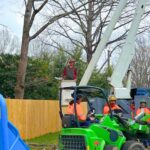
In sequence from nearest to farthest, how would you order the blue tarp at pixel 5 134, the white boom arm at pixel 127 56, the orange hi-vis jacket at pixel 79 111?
the blue tarp at pixel 5 134 < the orange hi-vis jacket at pixel 79 111 < the white boom arm at pixel 127 56

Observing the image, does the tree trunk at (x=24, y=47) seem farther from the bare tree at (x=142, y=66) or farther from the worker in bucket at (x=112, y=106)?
the bare tree at (x=142, y=66)

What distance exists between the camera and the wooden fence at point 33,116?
2252cm

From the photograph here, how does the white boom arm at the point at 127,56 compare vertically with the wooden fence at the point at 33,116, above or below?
above

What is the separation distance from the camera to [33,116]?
2417cm

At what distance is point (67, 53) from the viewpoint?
41.4m

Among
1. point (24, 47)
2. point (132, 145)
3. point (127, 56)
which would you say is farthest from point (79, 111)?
point (24, 47)

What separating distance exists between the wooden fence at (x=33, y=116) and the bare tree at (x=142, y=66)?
118 ft

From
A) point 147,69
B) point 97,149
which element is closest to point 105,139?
point 97,149

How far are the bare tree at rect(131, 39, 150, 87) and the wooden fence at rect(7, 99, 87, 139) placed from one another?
1411 inches

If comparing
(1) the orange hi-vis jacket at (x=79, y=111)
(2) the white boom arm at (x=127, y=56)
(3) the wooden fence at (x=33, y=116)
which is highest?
(2) the white boom arm at (x=127, y=56)

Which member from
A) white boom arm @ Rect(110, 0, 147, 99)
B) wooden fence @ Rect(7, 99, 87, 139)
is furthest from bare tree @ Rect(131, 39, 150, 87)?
white boom arm @ Rect(110, 0, 147, 99)

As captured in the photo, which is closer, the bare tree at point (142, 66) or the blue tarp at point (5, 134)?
the blue tarp at point (5, 134)

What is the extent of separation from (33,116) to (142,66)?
134ft

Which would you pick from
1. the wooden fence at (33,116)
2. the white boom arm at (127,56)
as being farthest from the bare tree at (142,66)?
the white boom arm at (127,56)
